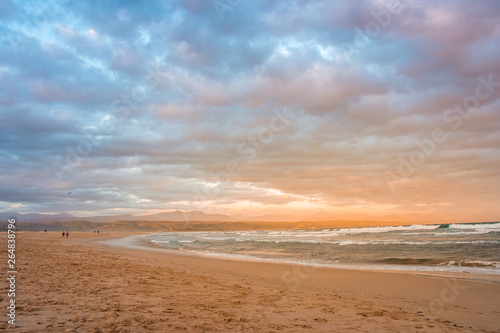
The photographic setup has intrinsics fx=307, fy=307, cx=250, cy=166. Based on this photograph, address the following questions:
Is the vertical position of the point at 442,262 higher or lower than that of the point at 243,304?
lower

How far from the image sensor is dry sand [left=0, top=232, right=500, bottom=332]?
619cm

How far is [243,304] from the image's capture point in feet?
27.1

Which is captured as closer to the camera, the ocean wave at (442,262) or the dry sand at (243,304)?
the dry sand at (243,304)

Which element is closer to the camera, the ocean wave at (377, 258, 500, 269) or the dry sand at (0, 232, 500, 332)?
the dry sand at (0, 232, 500, 332)

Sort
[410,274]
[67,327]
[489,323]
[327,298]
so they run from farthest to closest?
[410,274] < [327,298] < [489,323] < [67,327]

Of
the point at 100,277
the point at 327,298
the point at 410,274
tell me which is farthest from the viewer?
the point at 410,274

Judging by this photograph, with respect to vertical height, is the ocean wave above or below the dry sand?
below

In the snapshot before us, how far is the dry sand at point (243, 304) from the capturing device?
6.19 metres

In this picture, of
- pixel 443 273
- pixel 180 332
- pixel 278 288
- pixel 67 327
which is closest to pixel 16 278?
pixel 67 327

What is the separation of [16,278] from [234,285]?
23.4ft

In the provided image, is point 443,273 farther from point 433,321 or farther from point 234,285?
point 234,285

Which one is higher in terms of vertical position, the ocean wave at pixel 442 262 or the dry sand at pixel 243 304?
the dry sand at pixel 243 304

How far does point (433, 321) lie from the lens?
7.21 meters

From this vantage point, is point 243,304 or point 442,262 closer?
point 243,304
